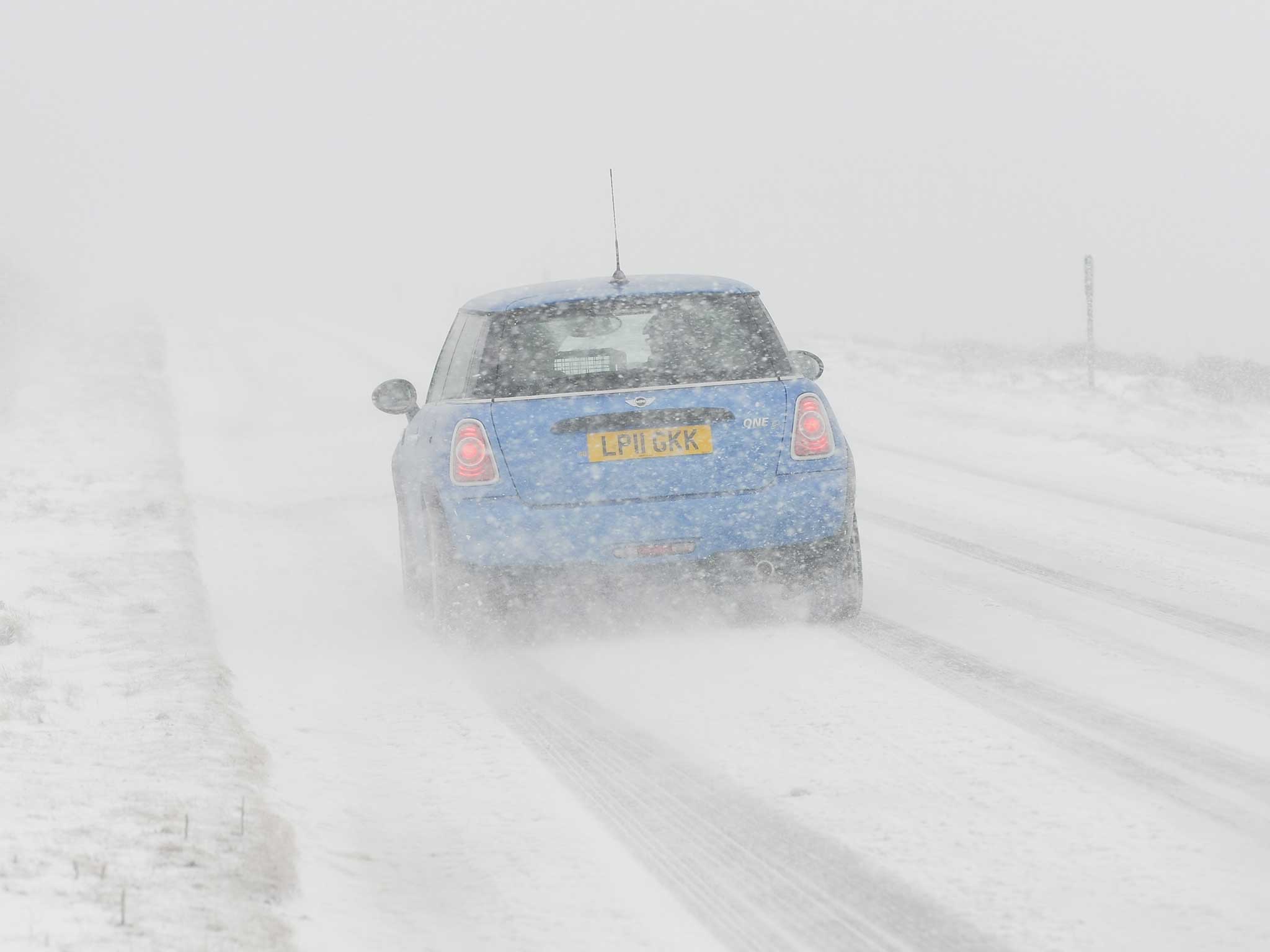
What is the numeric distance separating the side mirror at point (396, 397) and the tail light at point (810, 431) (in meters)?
2.25

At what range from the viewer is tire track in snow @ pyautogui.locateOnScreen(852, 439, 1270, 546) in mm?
9586

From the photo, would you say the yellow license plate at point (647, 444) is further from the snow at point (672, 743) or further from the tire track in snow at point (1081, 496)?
the tire track in snow at point (1081, 496)

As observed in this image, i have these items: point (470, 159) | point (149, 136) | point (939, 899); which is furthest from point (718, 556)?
point (149, 136)

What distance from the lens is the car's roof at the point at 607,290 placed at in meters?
7.38

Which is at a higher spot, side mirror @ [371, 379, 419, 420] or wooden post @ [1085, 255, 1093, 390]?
side mirror @ [371, 379, 419, 420]

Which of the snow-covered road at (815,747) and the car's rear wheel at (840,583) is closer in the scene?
the snow-covered road at (815,747)

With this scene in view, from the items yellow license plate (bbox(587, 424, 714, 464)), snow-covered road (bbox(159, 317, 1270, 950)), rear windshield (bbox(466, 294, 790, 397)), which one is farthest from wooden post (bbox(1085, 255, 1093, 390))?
yellow license plate (bbox(587, 424, 714, 464))

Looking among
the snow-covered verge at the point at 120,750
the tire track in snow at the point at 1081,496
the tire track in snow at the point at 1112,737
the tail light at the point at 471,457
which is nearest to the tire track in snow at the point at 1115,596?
the tire track in snow at the point at 1112,737

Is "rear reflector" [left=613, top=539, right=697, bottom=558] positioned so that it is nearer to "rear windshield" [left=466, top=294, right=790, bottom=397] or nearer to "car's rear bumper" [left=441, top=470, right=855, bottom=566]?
"car's rear bumper" [left=441, top=470, right=855, bottom=566]

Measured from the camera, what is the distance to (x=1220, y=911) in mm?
3596

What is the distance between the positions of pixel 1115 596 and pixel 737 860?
408 cm

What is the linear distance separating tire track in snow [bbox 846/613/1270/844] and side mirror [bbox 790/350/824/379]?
5.83 ft

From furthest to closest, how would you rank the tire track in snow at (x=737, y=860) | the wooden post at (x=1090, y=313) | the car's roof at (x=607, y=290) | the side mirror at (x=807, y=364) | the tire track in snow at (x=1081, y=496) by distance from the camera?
1. the wooden post at (x=1090, y=313)
2. the tire track in snow at (x=1081, y=496)
3. the side mirror at (x=807, y=364)
4. the car's roof at (x=607, y=290)
5. the tire track in snow at (x=737, y=860)

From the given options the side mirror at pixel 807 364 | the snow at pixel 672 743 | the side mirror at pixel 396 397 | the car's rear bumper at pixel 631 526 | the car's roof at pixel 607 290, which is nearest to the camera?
the snow at pixel 672 743
